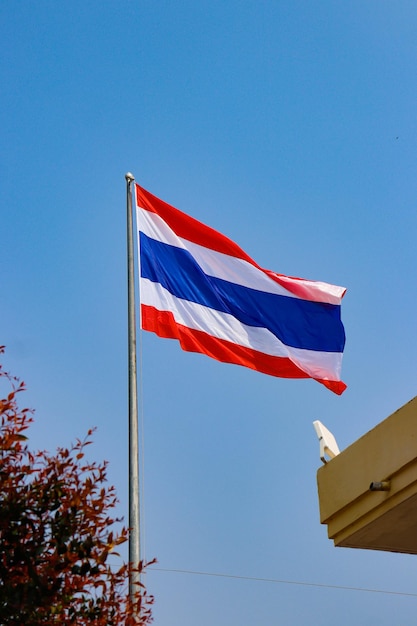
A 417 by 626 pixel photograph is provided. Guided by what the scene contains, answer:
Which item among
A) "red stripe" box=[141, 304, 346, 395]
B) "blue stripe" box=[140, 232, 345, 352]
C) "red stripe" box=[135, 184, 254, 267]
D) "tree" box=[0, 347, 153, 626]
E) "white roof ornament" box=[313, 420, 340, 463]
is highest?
"red stripe" box=[135, 184, 254, 267]

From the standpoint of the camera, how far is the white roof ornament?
8.34 meters

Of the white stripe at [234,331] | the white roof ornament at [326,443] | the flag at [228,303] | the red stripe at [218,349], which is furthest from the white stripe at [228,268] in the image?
the white roof ornament at [326,443]

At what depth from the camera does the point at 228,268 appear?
38.4ft

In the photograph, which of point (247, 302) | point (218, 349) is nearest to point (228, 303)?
point (247, 302)

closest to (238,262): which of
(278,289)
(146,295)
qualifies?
(278,289)

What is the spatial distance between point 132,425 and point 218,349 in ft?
8.34

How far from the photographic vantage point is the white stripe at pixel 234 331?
10.4m

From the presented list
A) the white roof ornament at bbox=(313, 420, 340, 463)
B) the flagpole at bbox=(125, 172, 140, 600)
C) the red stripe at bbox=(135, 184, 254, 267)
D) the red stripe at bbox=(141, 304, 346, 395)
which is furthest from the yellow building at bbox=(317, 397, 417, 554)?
the red stripe at bbox=(135, 184, 254, 267)

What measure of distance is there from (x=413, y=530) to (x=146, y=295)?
399 centimetres

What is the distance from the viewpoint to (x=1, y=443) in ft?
17.4

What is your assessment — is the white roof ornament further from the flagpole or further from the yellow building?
the flagpole

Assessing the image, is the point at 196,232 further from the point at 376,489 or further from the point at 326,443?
the point at 376,489

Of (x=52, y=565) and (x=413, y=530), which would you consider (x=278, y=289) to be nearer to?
(x=413, y=530)

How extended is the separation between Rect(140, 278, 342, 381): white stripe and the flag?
0.5 inches
